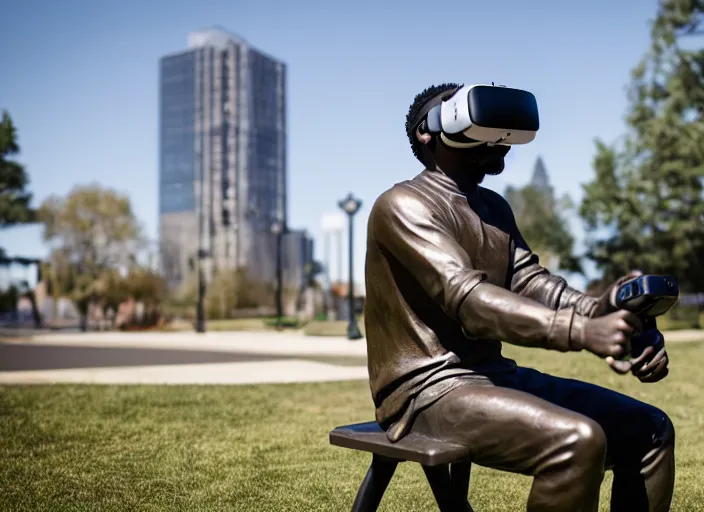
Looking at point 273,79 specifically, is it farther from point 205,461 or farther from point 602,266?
point 205,461

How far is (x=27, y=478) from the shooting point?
5.71 meters

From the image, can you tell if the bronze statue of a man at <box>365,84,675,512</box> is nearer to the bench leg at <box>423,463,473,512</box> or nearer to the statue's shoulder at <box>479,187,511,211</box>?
the statue's shoulder at <box>479,187,511,211</box>

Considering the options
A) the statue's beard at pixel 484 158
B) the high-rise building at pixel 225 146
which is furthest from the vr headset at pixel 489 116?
the high-rise building at pixel 225 146

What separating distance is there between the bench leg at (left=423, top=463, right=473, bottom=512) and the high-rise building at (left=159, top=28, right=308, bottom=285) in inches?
4244

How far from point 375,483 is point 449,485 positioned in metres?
0.33

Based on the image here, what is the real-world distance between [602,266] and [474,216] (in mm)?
34736

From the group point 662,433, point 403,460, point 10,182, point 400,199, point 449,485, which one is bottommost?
point 449,485

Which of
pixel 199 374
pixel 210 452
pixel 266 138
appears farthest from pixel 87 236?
pixel 266 138

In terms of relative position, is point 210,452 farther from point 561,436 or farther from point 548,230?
point 548,230

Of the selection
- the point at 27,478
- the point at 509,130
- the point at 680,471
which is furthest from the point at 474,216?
the point at 27,478

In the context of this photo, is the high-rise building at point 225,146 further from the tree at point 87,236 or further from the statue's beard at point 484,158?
the statue's beard at point 484,158

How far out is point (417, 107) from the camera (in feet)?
10.5

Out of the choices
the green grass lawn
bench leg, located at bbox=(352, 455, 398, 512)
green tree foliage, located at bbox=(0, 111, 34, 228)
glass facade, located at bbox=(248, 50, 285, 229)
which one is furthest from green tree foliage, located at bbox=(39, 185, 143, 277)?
glass facade, located at bbox=(248, 50, 285, 229)

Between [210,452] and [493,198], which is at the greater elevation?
[493,198]
